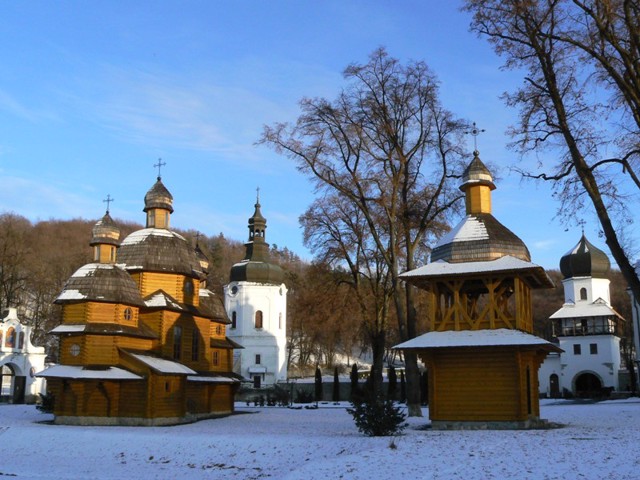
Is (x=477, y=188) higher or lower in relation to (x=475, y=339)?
higher

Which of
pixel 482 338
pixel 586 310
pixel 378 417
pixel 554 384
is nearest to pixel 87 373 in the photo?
pixel 378 417

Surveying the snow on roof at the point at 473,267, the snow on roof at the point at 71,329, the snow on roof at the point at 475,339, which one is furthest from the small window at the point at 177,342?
the snow on roof at the point at 475,339

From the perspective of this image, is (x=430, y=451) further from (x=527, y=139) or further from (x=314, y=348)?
(x=314, y=348)

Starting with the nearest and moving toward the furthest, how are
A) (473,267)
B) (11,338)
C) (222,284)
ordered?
1. (473,267)
2. (11,338)
3. (222,284)

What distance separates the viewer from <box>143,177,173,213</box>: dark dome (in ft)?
108

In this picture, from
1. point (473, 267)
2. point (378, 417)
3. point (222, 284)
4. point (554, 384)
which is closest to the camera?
point (378, 417)

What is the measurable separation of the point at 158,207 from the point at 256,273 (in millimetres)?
24268

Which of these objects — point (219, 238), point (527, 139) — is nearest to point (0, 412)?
point (527, 139)

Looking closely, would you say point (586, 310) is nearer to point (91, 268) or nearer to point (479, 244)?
point (479, 244)

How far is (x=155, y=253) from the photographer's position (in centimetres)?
3109

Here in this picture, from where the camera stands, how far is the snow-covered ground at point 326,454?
1310 centimetres

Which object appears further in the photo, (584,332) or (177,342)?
(584,332)

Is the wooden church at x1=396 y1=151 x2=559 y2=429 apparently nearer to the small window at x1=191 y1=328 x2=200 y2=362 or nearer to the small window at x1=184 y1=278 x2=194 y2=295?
the small window at x1=184 y1=278 x2=194 y2=295

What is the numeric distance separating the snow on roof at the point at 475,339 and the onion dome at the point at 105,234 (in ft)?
49.5
